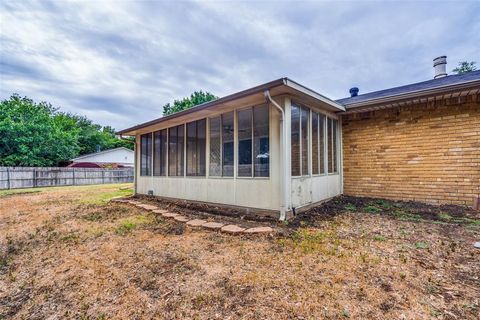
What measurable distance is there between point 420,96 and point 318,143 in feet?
7.58

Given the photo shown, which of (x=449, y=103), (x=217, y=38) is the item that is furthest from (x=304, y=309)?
(x=217, y=38)

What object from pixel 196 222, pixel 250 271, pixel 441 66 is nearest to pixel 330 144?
pixel 196 222

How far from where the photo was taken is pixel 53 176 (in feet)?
45.3

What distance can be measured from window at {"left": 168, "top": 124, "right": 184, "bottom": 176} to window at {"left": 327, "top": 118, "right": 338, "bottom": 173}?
415cm

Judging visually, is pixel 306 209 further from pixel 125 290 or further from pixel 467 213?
pixel 125 290

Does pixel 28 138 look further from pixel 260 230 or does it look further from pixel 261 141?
pixel 260 230

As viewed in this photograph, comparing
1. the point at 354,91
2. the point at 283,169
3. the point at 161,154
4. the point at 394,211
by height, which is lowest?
the point at 394,211

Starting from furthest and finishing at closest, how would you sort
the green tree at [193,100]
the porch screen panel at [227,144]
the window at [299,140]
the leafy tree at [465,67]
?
the green tree at [193,100]
the leafy tree at [465,67]
the porch screen panel at [227,144]
the window at [299,140]

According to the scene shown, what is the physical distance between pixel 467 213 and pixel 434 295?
3.80m

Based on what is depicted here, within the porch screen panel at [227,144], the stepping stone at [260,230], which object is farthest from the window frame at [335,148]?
the stepping stone at [260,230]

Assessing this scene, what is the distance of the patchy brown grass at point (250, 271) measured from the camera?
72.6 inches

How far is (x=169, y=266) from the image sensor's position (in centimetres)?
266

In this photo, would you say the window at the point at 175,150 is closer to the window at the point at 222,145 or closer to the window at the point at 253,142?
the window at the point at 222,145

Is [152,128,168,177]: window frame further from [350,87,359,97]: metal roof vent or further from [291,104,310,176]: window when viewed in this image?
[350,87,359,97]: metal roof vent
